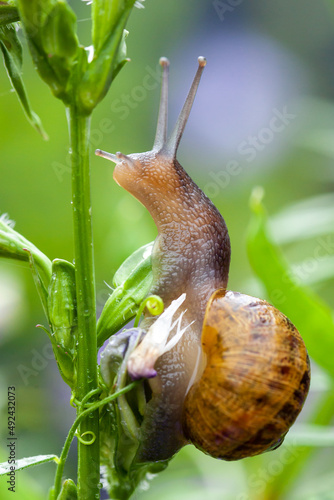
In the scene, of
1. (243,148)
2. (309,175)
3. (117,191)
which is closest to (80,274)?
(117,191)

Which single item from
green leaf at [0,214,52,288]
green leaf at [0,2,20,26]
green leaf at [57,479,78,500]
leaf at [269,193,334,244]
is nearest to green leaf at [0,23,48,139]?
green leaf at [0,2,20,26]

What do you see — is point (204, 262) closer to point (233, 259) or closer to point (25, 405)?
point (25, 405)

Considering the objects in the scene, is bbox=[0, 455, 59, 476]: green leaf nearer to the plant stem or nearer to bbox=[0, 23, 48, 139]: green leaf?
the plant stem

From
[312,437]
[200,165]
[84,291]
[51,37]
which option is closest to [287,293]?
[312,437]

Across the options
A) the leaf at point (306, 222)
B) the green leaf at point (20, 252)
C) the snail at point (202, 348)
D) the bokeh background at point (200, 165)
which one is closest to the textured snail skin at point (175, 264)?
the snail at point (202, 348)

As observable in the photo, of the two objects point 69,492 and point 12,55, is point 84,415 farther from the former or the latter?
point 12,55

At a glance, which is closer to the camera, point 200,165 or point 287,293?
point 287,293
